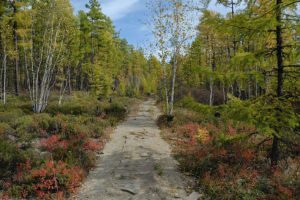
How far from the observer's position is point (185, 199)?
452 cm

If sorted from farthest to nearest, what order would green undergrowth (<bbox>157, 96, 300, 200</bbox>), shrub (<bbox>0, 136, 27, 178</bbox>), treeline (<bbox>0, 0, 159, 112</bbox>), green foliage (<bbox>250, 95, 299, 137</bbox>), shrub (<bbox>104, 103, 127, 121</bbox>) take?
shrub (<bbox>104, 103, 127, 121</bbox>)
treeline (<bbox>0, 0, 159, 112</bbox>)
shrub (<bbox>0, 136, 27, 178</bbox>)
green undergrowth (<bbox>157, 96, 300, 200</bbox>)
green foliage (<bbox>250, 95, 299, 137</bbox>)

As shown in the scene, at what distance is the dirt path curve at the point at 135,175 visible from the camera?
468 cm

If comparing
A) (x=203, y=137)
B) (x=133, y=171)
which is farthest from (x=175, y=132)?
(x=133, y=171)

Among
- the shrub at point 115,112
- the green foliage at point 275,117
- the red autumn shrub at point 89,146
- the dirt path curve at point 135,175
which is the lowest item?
the dirt path curve at point 135,175

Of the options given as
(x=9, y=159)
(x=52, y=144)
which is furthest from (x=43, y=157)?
(x=52, y=144)

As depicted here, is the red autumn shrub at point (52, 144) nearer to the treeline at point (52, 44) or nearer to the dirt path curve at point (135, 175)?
the dirt path curve at point (135, 175)

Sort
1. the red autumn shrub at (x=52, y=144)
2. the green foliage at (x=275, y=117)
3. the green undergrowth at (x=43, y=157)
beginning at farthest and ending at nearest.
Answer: the red autumn shrub at (x=52, y=144) < the green undergrowth at (x=43, y=157) < the green foliage at (x=275, y=117)

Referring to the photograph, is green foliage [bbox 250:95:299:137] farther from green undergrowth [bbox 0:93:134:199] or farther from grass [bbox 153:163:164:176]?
green undergrowth [bbox 0:93:134:199]

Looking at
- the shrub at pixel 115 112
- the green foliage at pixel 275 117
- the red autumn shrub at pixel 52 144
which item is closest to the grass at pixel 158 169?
the green foliage at pixel 275 117

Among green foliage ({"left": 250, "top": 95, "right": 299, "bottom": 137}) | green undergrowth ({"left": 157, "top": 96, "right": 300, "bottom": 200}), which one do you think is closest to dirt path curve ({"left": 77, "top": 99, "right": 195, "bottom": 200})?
green undergrowth ({"left": 157, "top": 96, "right": 300, "bottom": 200})

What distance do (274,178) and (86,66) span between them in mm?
21673

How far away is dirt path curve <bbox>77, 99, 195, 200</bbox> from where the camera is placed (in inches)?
184

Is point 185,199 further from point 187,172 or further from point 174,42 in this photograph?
point 174,42

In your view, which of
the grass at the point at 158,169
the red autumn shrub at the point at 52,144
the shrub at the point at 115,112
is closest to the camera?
the grass at the point at 158,169
